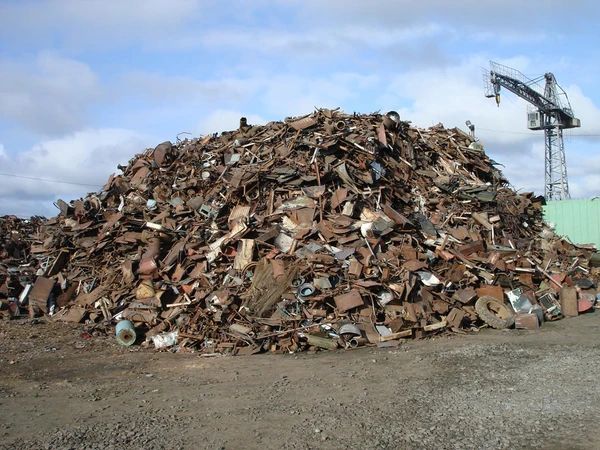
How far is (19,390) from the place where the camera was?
688 centimetres

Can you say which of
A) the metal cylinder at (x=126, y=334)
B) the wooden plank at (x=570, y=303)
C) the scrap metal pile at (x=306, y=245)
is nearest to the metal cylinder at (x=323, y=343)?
the scrap metal pile at (x=306, y=245)

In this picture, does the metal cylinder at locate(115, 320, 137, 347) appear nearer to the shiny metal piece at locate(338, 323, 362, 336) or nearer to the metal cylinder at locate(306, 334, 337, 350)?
the metal cylinder at locate(306, 334, 337, 350)

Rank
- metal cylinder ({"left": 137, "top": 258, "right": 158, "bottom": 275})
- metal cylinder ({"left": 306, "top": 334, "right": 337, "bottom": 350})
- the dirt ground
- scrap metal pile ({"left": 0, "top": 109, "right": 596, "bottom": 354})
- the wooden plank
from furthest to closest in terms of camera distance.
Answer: the wooden plank, metal cylinder ({"left": 137, "top": 258, "right": 158, "bottom": 275}), scrap metal pile ({"left": 0, "top": 109, "right": 596, "bottom": 354}), metal cylinder ({"left": 306, "top": 334, "right": 337, "bottom": 350}), the dirt ground

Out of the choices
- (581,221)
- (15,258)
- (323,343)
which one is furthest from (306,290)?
(581,221)

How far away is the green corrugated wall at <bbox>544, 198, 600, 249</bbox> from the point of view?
17.2 m

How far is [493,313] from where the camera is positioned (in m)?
10.1

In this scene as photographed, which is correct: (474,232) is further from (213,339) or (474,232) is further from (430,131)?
(213,339)

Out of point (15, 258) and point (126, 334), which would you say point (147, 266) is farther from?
point (15, 258)

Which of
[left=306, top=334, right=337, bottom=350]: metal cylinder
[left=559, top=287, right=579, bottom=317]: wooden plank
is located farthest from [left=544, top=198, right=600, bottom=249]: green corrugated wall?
[left=306, top=334, right=337, bottom=350]: metal cylinder

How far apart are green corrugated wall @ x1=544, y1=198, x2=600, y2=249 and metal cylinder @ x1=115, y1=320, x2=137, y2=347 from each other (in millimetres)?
13553

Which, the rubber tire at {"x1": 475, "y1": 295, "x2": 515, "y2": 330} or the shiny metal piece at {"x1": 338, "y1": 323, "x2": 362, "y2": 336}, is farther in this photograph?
the rubber tire at {"x1": 475, "y1": 295, "x2": 515, "y2": 330}

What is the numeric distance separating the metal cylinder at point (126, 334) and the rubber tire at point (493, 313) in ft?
20.1

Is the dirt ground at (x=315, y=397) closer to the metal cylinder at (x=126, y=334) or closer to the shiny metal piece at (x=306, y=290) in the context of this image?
the metal cylinder at (x=126, y=334)

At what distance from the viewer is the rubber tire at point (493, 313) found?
9734mm
